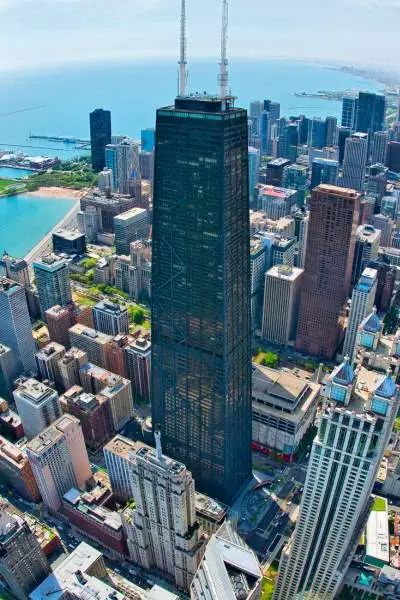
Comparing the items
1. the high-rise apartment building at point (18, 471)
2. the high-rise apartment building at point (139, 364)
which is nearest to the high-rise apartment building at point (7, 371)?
the high-rise apartment building at point (18, 471)

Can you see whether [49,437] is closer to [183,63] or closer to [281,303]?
[183,63]

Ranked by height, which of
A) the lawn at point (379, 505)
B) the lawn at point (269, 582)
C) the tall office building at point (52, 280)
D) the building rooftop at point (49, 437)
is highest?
the tall office building at point (52, 280)

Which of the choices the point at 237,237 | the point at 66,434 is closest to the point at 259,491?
the point at 66,434

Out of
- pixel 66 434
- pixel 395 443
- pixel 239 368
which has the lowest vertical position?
pixel 395 443

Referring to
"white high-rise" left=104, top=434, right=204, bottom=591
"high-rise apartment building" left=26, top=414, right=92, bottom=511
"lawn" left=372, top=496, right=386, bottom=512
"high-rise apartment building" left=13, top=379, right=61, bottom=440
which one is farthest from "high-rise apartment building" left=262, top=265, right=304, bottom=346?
"high-rise apartment building" left=26, top=414, right=92, bottom=511

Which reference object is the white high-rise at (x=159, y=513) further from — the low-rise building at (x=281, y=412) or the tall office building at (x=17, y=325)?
the tall office building at (x=17, y=325)

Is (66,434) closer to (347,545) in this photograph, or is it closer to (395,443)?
(347,545)

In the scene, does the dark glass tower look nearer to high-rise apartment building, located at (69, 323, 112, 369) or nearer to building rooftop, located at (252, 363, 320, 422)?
building rooftop, located at (252, 363, 320, 422)
